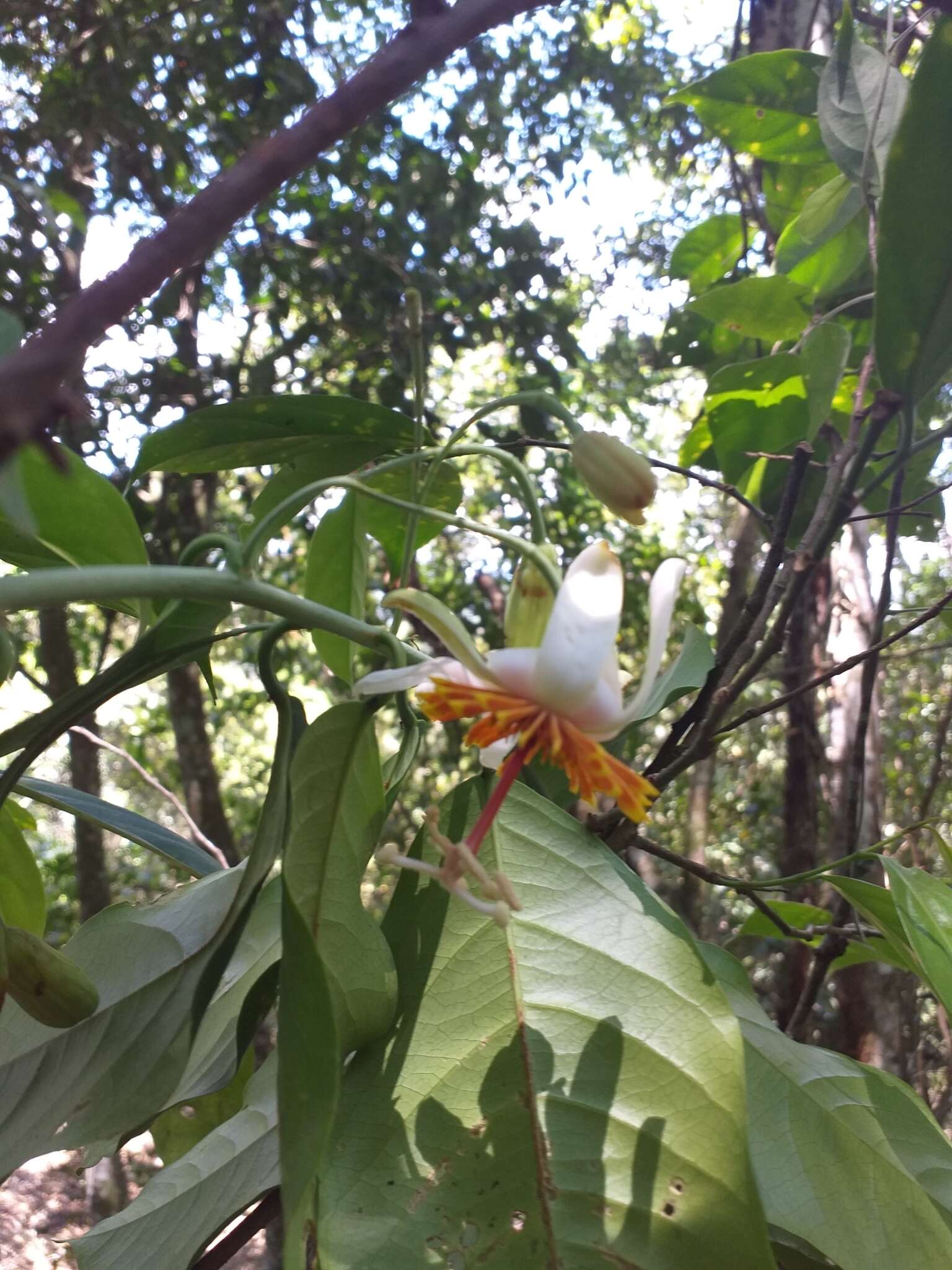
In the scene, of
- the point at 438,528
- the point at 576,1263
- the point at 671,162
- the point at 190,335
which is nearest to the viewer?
the point at 576,1263

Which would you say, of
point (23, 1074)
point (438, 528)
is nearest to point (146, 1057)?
point (23, 1074)

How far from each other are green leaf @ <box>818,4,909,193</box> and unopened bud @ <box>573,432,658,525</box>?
1.25 feet

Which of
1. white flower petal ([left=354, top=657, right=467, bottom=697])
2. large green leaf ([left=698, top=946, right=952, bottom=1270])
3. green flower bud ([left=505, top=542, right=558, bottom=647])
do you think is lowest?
large green leaf ([left=698, top=946, right=952, bottom=1270])

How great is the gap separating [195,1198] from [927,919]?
394mm

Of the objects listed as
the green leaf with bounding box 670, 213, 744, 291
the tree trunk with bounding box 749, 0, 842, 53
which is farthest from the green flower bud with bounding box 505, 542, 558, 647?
the tree trunk with bounding box 749, 0, 842, 53

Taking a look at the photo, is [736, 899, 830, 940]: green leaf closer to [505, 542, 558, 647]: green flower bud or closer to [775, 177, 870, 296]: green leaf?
[505, 542, 558, 647]: green flower bud

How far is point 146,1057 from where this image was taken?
50cm

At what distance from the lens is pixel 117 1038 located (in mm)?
516

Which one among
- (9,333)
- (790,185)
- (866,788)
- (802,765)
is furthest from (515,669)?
(802,765)

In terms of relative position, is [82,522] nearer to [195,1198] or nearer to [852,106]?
[195,1198]

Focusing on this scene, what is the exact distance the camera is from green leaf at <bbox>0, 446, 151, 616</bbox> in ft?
1.61

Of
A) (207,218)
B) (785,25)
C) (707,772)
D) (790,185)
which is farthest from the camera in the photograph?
(707,772)

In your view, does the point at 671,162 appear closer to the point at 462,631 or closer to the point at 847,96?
the point at 847,96

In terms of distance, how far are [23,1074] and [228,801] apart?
14.0 feet
